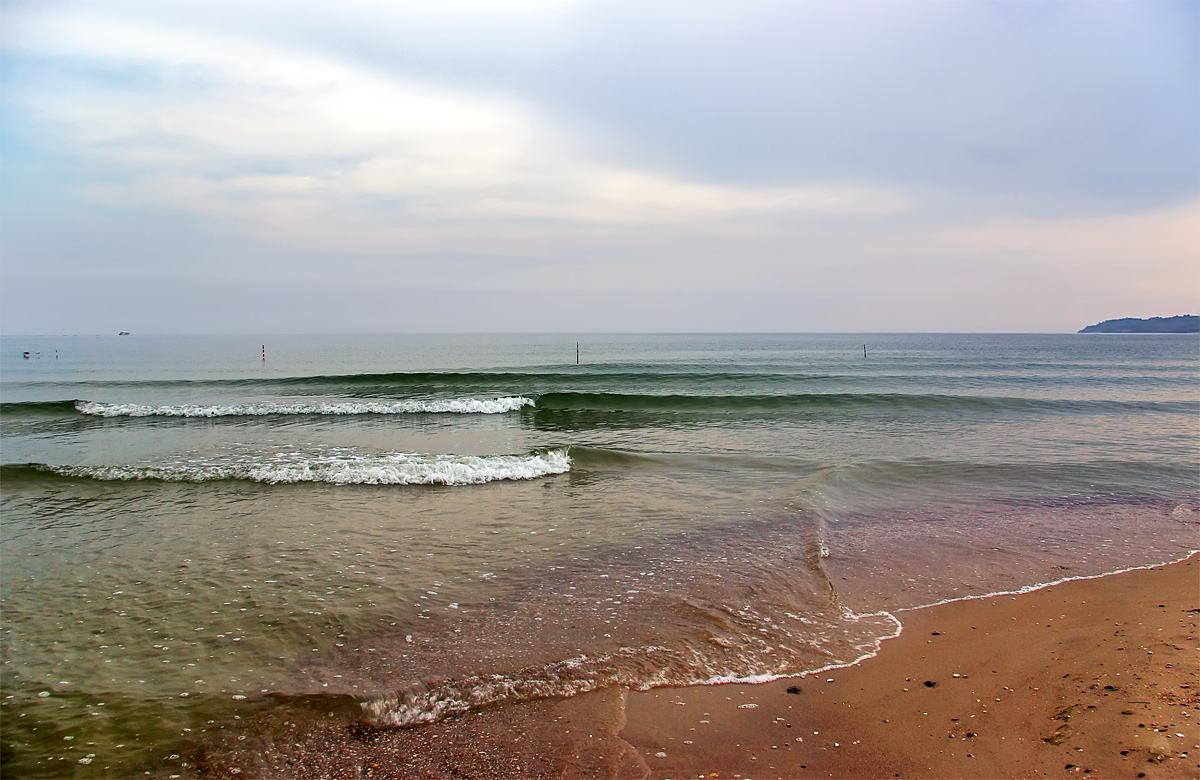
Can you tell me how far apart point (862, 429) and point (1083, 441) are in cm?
533

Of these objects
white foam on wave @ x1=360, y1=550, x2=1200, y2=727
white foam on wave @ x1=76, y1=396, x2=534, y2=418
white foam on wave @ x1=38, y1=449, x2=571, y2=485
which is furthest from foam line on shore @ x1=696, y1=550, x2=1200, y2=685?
white foam on wave @ x1=76, y1=396, x2=534, y2=418

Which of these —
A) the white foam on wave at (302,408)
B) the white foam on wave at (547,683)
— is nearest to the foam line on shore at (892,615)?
the white foam on wave at (547,683)

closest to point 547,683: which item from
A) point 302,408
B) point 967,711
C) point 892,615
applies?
point 967,711

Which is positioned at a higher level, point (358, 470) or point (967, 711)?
point (358, 470)

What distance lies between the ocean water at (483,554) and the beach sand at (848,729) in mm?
291

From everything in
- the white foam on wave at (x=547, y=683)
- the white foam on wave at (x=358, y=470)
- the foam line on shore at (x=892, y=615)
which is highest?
the white foam on wave at (x=358, y=470)

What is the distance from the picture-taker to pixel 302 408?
2397cm

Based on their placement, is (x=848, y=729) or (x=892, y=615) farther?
(x=892, y=615)

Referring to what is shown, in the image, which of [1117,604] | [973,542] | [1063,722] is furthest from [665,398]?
[1063,722]

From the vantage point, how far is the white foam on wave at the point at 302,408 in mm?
23062

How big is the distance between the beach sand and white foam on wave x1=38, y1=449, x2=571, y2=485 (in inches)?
311

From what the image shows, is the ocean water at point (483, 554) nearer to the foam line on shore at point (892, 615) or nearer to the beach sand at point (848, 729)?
the foam line on shore at point (892, 615)

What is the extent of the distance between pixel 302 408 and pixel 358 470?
13.2m

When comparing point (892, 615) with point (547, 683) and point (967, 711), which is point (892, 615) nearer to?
point (967, 711)
